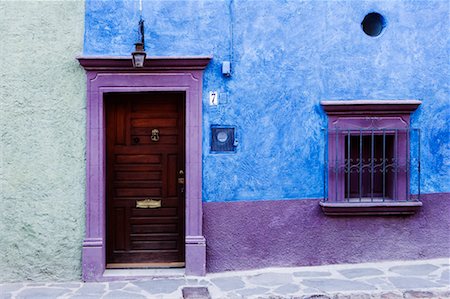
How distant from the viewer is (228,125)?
6.83 metres

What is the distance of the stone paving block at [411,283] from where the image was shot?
6.03m

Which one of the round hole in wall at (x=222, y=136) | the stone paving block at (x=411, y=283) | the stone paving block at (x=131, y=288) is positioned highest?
the round hole in wall at (x=222, y=136)

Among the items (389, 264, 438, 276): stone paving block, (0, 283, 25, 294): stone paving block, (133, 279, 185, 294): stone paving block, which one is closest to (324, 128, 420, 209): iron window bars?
(389, 264, 438, 276): stone paving block

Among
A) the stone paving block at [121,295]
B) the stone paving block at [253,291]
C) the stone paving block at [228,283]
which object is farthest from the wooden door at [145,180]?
the stone paving block at [253,291]

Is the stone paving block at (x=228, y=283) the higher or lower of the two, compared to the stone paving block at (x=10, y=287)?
higher

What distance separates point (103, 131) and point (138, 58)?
1086 millimetres

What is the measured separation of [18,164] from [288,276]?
3.73m

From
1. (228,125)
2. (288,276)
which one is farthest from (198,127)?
(288,276)

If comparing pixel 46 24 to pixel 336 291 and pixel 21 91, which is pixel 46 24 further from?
pixel 336 291

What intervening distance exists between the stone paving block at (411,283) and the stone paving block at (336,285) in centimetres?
35

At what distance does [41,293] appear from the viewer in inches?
240

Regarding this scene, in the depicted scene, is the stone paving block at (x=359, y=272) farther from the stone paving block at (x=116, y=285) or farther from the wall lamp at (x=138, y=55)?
the wall lamp at (x=138, y=55)

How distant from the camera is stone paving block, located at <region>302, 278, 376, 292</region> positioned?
237 inches

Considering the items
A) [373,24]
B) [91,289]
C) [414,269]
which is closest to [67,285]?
[91,289]
